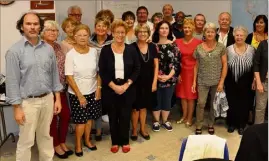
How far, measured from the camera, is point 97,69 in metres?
3.07

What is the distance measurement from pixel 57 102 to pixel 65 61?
1.42 ft

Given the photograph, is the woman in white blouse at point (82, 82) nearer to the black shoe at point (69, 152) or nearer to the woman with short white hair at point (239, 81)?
the black shoe at point (69, 152)

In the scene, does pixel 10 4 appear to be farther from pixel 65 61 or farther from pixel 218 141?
pixel 218 141

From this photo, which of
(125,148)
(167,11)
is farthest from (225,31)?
(125,148)

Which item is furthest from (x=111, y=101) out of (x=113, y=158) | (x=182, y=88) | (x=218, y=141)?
(x=218, y=141)

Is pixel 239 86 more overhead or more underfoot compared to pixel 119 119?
more overhead

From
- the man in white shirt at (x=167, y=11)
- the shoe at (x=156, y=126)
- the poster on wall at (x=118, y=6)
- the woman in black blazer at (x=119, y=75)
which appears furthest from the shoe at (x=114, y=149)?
the poster on wall at (x=118, y=6)

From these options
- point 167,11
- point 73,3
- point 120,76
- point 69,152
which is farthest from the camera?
point 73,3

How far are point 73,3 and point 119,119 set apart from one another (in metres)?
2.36

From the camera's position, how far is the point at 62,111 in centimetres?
306

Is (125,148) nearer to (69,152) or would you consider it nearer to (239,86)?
(69,152)

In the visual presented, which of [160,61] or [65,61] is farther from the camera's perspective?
[160,61]

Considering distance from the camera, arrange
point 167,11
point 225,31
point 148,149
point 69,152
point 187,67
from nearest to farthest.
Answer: point 69,152 < point 148,149 < point 187,67 < point 225,31 < point 167,11

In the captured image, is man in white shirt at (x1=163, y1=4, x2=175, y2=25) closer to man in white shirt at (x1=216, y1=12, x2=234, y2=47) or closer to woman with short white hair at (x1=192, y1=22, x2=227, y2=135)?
man in white shirt at (x1=216, y1=12, x2=234, y2=47)
